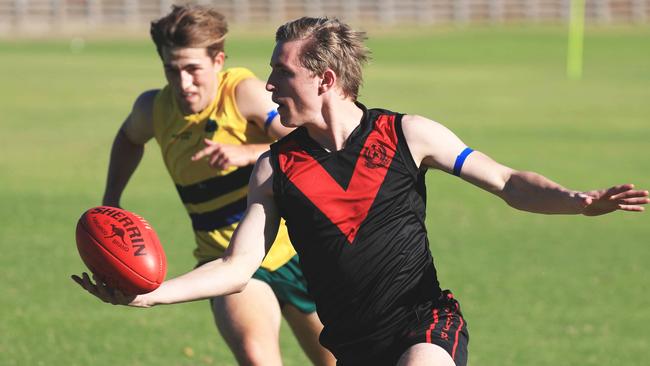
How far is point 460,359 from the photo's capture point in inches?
186

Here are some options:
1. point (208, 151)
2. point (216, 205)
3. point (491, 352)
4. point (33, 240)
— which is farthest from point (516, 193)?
point (33, 240)

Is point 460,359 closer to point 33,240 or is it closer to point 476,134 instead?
point 33,240

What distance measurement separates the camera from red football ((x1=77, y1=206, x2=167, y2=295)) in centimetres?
441

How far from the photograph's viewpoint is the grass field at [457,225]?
8.50 m

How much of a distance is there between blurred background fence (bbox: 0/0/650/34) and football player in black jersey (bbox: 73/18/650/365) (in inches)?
2018

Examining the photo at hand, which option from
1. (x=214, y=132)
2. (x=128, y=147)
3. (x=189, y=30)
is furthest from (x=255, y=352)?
(x=189, y=30)

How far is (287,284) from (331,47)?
1.88m

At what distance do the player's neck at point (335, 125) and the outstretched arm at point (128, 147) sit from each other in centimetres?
199

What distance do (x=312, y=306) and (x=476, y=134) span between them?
1550cm

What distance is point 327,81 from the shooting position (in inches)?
192

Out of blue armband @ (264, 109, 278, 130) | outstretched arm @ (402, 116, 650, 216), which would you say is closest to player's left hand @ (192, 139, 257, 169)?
blue armband @ (264, 109, 278, 130)

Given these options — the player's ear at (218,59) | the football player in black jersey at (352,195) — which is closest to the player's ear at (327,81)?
the football player in black jersey at (352,195)

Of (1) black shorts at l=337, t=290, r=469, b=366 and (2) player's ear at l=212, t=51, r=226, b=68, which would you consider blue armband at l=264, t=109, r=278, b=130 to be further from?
(1) black shorts at l=337, t=290, r=469, b=366

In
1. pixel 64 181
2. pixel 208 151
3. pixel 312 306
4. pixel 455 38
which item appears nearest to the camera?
pixel 208 151
